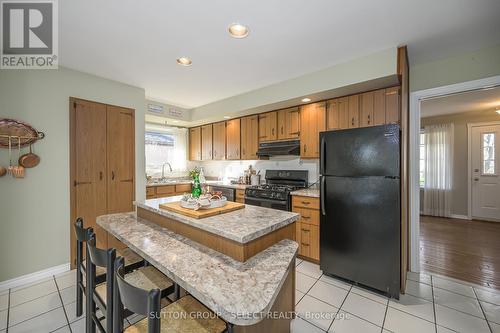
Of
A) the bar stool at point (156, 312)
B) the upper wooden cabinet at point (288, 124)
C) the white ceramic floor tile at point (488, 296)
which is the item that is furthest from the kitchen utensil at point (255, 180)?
the white ceramic floor tile at point (488, 296)

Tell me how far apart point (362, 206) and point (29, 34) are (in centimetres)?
371

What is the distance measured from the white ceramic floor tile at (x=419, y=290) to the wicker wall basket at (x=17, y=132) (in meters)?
4.54

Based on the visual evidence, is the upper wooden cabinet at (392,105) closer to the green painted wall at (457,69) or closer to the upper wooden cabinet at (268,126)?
the green painted wall at (457,69)

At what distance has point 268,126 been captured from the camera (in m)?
3.74

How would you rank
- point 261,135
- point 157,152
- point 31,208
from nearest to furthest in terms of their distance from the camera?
point 31,208, point 261,135, point 157,152

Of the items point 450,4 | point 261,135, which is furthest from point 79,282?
point 450,4

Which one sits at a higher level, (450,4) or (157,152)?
(450,4)

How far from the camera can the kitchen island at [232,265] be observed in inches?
36.1

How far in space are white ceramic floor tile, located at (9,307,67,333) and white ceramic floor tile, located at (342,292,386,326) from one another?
2.57 metres

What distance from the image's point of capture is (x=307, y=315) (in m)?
1.98

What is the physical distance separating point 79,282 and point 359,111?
135 inches

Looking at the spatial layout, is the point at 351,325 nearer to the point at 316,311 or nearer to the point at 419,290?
the point at 316,311

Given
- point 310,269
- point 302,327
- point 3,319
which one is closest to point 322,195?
point 310,269

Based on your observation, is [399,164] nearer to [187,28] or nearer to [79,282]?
[187,28]
